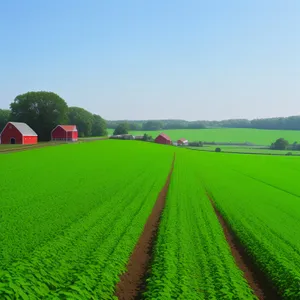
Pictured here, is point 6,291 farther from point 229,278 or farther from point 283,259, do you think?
point 283,259

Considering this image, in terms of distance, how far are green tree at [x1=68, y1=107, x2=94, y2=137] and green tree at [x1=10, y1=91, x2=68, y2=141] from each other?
34497 millimetres

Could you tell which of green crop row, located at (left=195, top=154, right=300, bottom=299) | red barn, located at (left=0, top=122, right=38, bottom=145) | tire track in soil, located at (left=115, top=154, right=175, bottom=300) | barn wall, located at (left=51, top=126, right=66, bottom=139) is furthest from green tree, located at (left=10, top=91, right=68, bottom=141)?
tire track in soil, located at (left=115, top=154, right=175, bottom=300)

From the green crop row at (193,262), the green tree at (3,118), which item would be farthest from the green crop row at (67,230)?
the green tree at (3,118)

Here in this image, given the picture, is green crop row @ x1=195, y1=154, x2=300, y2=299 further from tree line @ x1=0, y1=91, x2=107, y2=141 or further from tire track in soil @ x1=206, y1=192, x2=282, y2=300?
tree line @ x1=0, y1=91, x2=107, y2=141

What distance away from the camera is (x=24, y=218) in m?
21.0

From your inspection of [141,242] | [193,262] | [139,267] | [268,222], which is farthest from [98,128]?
[193,262]

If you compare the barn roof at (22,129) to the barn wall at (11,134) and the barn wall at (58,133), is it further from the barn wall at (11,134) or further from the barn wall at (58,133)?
the barn wall at (58,133)

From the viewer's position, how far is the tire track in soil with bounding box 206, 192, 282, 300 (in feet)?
46.5

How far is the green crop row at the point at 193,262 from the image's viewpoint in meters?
12.7

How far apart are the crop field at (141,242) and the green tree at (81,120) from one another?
105621 mm

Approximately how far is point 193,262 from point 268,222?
11617 millimetres

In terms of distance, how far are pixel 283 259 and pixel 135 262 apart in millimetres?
7828

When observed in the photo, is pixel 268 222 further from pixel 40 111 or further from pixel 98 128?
pixel 98 128

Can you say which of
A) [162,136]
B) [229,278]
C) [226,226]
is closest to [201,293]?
[229,278]
